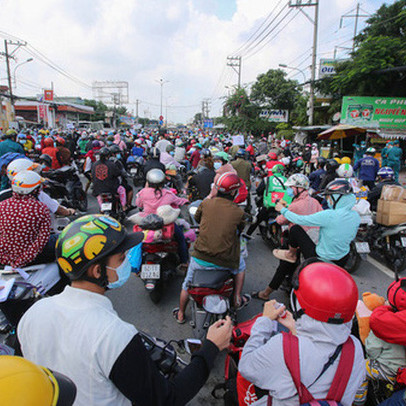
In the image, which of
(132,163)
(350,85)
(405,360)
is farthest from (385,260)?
(350,85)

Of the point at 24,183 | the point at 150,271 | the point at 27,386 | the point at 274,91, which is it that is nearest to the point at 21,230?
the point at 24,183

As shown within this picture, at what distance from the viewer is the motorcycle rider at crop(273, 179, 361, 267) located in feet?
11.6

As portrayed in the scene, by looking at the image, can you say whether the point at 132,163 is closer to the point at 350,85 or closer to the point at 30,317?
the point at 30,317

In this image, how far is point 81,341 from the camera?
1.26 m

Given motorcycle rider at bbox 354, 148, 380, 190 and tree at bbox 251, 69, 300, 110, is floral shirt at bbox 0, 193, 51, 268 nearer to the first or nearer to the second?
motorcycle rider at bbox 354, 148, 380, 190

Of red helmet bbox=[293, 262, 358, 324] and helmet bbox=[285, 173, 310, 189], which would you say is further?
helmet bbox=[285, 173, 310, 189]

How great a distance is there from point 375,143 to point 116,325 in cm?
1954

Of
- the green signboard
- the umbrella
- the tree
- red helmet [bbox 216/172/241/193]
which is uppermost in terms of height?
the tree

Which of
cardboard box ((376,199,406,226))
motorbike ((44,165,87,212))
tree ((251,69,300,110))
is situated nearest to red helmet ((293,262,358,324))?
cardboard box ((376,199,406,226))

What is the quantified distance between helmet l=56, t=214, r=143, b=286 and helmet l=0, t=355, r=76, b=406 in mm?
745

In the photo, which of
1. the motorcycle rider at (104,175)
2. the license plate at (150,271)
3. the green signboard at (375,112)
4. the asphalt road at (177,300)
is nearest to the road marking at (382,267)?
the asphalt road at (177,300)

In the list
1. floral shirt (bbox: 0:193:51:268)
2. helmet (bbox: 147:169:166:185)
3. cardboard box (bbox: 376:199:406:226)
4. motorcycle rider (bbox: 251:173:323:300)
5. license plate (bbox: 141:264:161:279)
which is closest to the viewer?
floral shirt (bbox: 0:193:51:268)

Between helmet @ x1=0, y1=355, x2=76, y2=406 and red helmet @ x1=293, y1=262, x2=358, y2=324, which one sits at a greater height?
helmet @ x1=0, y1=355, x2=76, y2=406

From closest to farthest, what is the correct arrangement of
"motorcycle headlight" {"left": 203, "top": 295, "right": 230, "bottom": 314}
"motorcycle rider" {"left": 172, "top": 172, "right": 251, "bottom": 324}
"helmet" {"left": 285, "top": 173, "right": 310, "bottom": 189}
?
"motorcycle headlight" {"left": 203, "top": 295, "right": 230, "bottom": 314} → "motorcycle rider" {"left": 172, "top": 172, "right": 251, "bottom": 324} → "helmet" {"left": 285, "top": 173, "right": 310, "bottom": 189}
